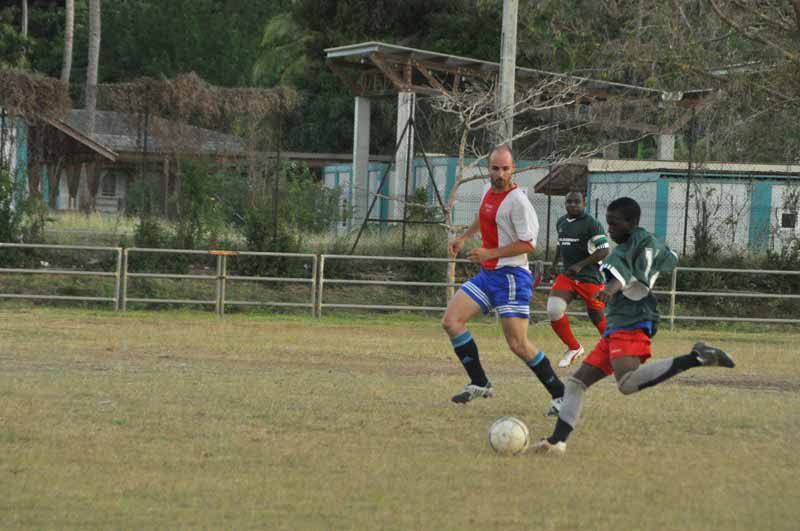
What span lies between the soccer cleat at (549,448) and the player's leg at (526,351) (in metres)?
1.75

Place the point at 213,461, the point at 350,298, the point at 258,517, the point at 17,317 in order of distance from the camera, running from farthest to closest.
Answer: the point at 350,298 → the point at 17,317 → the point at 213,461 → the point at 258,517

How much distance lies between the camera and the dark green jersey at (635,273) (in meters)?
8.26

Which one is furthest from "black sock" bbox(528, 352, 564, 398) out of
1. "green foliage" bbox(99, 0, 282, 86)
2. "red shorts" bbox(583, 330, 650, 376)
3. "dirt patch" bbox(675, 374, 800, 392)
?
"green foliage" bbox(99, 0, 282, 86)

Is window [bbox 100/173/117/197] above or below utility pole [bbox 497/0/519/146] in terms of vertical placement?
below

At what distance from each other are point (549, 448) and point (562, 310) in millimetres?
5454

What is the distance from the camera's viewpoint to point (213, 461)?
7848 mm

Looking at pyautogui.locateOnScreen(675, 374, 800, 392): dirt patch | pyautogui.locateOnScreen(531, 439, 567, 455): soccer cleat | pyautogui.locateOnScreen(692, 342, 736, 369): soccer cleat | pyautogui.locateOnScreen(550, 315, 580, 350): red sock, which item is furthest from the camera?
pyautogui.locateOnScreen(550, 315, 580, 350): red sock

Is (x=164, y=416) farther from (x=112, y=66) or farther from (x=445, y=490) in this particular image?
(x=112, y=66)

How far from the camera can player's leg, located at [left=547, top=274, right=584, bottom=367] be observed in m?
13.8

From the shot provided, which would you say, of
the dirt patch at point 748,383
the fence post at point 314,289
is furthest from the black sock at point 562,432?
the fence post at point 314,289

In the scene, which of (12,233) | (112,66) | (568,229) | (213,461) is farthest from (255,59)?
(213,461)

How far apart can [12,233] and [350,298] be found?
20.1ft

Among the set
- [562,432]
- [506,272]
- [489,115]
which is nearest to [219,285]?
[489,115]

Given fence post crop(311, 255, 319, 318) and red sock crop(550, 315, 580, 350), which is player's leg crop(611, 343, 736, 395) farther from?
fence post crop(311, 255, 319, 318)
